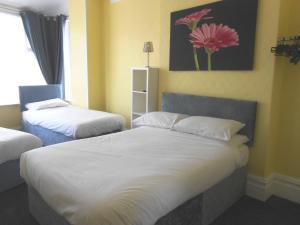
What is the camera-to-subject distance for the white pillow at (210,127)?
2279mm

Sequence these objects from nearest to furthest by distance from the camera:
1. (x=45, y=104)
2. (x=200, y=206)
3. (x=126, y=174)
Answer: (x=126, y=174), (x=200, y=206), (x=45, y=104)

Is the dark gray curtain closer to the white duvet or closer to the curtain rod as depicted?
the curtain rod

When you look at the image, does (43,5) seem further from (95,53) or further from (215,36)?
(215,36)

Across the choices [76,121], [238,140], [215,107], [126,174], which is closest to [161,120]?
[215,107]

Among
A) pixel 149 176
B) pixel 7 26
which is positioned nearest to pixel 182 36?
pixel 149 176

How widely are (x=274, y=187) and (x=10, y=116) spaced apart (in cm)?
451

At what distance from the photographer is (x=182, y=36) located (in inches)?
119

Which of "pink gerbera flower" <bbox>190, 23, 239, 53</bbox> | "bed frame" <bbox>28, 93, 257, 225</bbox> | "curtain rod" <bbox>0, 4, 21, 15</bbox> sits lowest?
"bed frame" <bbox>28, 93, 257, 225</bbox>

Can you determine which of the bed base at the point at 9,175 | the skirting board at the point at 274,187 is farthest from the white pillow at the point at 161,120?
the bed base at the point at 9,175

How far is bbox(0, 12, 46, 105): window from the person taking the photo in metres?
4.37

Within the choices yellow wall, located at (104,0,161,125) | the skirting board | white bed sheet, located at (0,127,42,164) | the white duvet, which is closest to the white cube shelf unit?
yellow wall, located at (104,0,161,125)

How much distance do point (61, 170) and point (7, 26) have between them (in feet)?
12.9

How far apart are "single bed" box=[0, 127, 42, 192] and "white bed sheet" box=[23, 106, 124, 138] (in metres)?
0.58

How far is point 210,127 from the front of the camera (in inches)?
94.0
